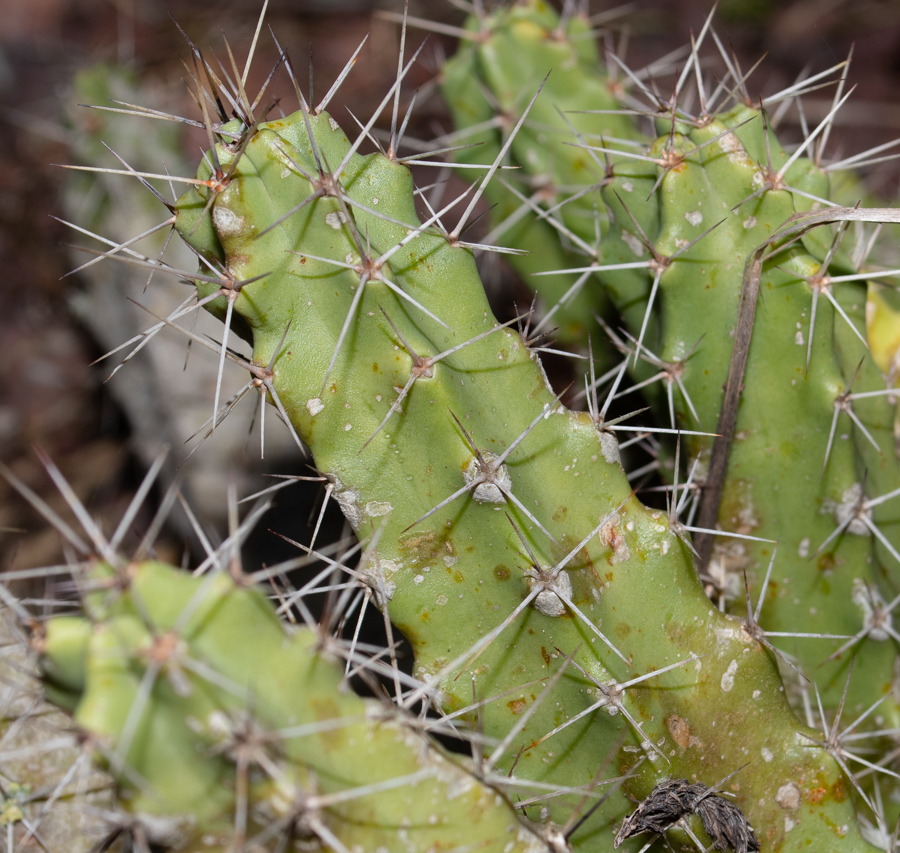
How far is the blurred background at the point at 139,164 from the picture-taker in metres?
3.05

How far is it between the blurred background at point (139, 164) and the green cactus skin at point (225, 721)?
1.56 m

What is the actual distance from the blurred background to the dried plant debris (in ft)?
4.92

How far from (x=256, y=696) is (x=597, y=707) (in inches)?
24.4

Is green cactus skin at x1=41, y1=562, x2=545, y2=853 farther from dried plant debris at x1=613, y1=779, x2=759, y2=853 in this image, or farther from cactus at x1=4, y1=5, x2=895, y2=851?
dried plant debris at x1=613, y1=779, x2=759, y2=853

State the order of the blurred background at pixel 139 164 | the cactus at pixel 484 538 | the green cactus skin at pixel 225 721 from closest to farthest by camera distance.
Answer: the green cactus skin at pixel 225 721, the cactus at pixel 484 538, the blurred background at pixel 139 164

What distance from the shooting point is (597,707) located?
1332 millimetres

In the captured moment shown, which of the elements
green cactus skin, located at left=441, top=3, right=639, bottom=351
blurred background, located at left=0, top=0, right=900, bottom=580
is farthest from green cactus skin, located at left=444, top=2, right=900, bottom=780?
blurred background, located at left=0, top=0, right=900, bottom=580

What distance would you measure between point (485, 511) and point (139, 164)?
244 cm

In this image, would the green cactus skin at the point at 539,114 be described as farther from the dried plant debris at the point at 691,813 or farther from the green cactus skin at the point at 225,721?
the green cactus skin at the point at 225,721

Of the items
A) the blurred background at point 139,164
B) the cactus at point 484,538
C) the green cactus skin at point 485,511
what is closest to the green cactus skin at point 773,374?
the cactus at point 484,538

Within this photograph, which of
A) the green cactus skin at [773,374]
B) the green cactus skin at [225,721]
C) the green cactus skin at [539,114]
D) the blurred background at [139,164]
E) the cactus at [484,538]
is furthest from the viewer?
the blurred background at [139,164]

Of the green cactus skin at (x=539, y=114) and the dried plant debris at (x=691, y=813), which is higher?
the green cactus skin at (x=539, y=114)

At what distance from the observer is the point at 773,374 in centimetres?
157

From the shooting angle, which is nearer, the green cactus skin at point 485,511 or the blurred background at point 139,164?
the green cactus skin at point 485,511
